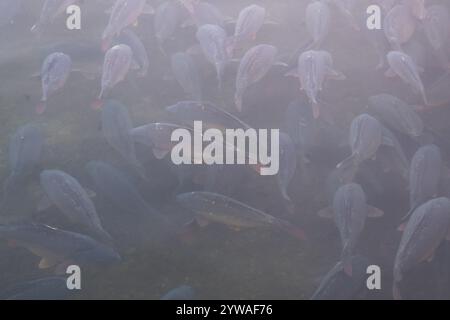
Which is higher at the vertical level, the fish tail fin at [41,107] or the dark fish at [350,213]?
the fish tail fin at [41,107]

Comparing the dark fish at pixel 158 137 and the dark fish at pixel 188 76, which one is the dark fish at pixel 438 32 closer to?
the dark fish at pixel 188 76

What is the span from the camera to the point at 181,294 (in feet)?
6.33

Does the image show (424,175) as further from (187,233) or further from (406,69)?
(187,233)

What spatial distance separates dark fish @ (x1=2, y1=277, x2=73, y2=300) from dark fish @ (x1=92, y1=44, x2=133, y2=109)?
101 centimetres

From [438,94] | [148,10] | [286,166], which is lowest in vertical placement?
[286,166]

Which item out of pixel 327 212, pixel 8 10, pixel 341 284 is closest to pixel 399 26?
pixel 327 212

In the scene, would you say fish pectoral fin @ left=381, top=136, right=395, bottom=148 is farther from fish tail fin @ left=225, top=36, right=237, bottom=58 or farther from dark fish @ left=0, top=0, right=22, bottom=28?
dark fish @ left=0, top=0, right=22, bottom=28

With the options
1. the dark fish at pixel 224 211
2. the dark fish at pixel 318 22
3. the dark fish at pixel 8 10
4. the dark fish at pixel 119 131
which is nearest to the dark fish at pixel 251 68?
the dark fish at pixel 318 22

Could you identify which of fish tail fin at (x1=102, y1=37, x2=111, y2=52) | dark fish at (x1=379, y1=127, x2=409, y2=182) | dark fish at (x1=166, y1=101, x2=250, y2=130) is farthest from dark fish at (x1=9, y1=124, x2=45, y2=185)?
dark fish at (x1=379, y1=127, x2=409, y2=182)

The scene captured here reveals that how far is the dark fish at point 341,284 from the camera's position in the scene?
1.89 m

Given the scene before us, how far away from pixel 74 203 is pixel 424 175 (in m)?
1.38

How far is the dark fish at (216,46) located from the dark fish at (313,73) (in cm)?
36

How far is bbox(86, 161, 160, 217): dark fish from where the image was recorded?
87.2 inches
